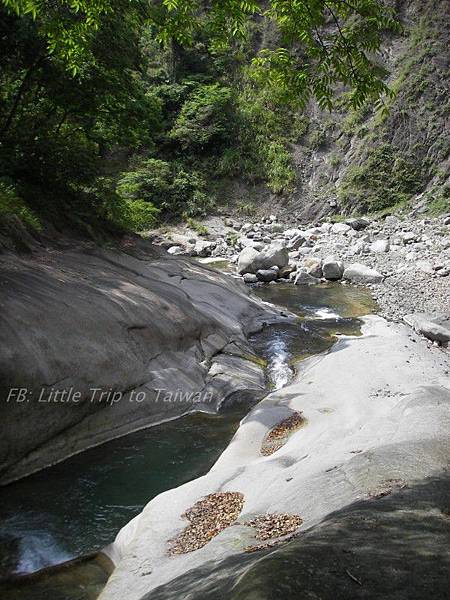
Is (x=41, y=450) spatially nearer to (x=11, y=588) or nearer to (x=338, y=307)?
(x=11, y=588)

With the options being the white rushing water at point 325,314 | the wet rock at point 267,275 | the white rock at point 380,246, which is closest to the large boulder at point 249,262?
the wet rock at point 267,275

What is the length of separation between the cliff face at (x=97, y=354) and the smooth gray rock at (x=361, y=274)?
25.0ft

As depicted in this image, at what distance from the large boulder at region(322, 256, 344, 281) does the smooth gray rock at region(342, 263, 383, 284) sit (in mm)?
206

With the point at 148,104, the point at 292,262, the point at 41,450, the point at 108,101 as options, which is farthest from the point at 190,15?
the point at 292,262

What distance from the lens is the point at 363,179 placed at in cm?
2873

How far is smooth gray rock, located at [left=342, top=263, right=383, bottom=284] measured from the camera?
1847 centimetres

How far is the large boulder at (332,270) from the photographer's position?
19.4 meters

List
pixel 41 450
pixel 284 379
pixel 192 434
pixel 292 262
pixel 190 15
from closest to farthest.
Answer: pixel 190 15
pixel 41 450
pixel 192 434
pixel 284 379
pixel 292 262

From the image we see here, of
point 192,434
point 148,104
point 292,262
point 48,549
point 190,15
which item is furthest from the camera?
point 292,262

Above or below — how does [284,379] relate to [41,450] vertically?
below

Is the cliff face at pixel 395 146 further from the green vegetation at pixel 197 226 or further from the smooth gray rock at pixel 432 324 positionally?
the smooth gray rock at pixel 432 324

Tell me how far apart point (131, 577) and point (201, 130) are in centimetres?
3119

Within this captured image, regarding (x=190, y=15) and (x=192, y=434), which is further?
(x=192, y=434)

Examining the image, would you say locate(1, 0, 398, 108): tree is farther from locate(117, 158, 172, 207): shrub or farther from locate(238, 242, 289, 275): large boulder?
locate(117, 158, 172, 207): shrub
